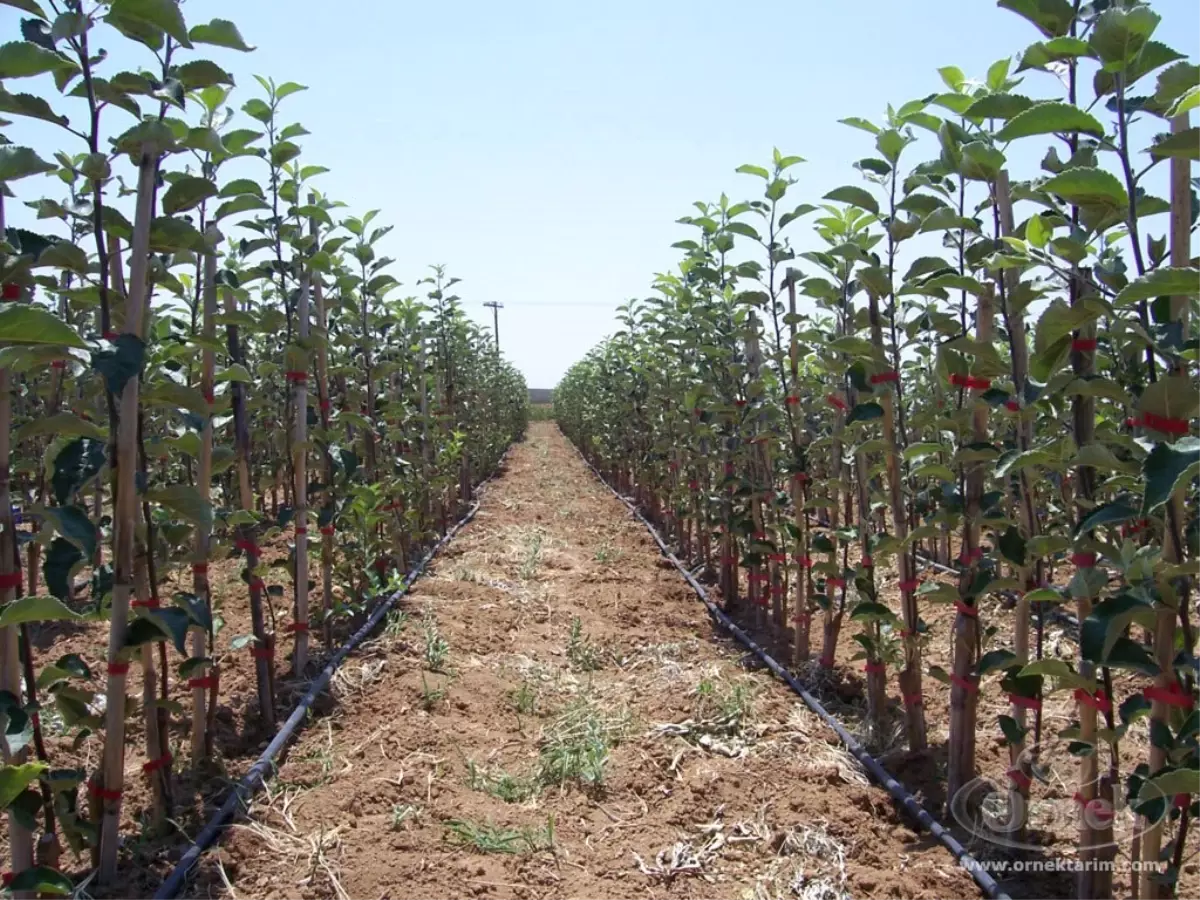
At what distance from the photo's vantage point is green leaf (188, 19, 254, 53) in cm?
241

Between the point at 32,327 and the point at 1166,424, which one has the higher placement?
the point at 32,327

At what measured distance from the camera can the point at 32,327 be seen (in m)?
1.84

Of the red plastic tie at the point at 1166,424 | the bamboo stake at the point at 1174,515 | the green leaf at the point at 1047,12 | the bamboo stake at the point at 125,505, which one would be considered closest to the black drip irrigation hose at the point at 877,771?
the bamboo stake at the point at 1174,515

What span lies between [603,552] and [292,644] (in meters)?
3.93

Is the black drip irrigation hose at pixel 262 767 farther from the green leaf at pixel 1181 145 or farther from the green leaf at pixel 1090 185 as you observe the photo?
the green leaf at pixel 1181 145

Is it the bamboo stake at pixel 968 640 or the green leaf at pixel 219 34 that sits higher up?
the green leaf at pixel 219 34

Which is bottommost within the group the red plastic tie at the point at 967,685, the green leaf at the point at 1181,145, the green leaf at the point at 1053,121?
the red plastic tie at the point at 967,685

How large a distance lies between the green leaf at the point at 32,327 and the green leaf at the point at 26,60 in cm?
68

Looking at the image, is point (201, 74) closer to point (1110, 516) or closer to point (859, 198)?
point (859, 198)

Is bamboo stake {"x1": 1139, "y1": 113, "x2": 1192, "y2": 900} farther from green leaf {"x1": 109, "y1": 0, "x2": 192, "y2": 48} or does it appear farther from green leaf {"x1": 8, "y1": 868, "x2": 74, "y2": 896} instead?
green leaf {"x1": 8, "y1": 868, "x2": 74, "y2": 896}

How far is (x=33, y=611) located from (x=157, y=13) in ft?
4.91

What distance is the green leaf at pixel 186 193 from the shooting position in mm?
2557

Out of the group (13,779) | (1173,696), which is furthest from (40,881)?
(1173,696)

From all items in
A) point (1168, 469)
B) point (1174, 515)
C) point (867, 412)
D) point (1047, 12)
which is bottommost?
Answer: point (1174, 515)
